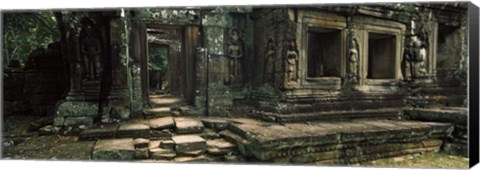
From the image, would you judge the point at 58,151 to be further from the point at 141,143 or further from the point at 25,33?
the point at 25,33

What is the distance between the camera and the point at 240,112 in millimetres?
4539

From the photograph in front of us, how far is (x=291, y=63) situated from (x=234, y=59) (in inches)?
43.2

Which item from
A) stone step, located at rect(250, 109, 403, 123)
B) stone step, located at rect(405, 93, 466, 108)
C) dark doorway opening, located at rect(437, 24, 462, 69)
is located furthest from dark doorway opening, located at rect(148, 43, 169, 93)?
dark doorway opening, located at rect(437, 24, 462, 69)

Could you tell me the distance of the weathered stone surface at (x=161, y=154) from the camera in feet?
12.0

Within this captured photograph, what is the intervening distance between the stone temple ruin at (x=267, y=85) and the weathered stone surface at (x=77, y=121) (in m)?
0.02

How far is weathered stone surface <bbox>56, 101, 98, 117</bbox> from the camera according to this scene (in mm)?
4445

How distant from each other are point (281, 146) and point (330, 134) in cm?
64

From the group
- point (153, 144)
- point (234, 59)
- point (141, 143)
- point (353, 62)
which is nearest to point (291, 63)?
point (353, 62)

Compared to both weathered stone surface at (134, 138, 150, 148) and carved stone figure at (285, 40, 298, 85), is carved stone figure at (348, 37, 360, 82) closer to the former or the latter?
carved stone figure at (285, 40, 298, 85)

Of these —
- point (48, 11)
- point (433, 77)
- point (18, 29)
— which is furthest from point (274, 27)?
point (18, 29)

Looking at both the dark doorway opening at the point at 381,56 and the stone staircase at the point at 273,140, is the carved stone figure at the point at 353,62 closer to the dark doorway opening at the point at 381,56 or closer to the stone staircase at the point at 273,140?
the dark doorway opening at the point at 381,56

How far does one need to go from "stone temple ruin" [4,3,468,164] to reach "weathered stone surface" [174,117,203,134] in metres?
0.02

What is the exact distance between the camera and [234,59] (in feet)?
16.7

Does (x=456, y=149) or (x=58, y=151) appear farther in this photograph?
(x=58, y=151)
